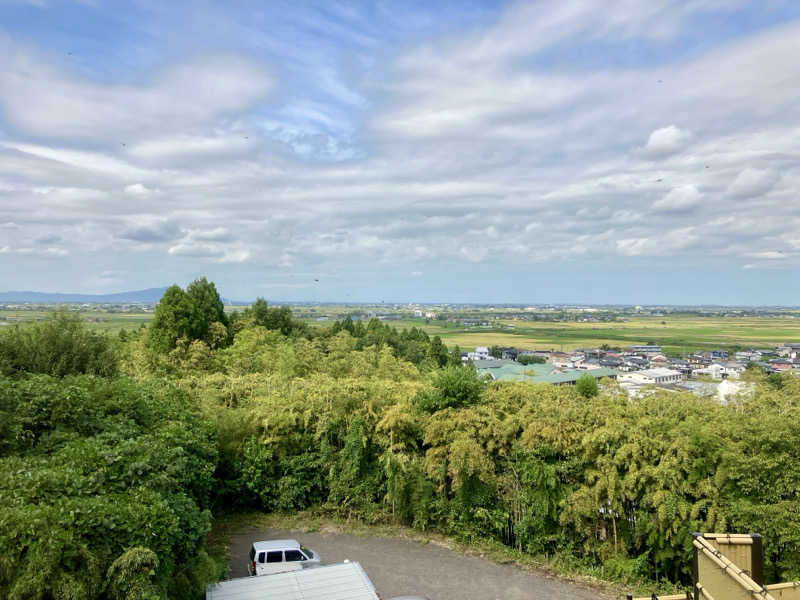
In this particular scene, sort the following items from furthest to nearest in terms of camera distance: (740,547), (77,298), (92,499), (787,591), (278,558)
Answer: (77,298) < (278,558) < (92,499) < (787,591) < (740,547)

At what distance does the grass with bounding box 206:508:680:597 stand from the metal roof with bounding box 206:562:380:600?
261cm

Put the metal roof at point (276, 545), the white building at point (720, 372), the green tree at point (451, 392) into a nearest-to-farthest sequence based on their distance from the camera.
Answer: the metal roof at point (276, 545), the green tree at point (451, 392), the white building at point (720, 372)

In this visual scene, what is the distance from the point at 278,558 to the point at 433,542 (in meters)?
3.15

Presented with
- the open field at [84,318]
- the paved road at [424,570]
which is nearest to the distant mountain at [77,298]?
the open field at [84,318]

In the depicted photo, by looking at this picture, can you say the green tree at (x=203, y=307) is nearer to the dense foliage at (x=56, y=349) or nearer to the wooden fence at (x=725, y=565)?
the dense foliage at (x=56, y=349)

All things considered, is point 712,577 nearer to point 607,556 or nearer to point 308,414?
point 607,556

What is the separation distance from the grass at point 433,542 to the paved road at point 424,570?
0.17m

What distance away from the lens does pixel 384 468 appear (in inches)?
417

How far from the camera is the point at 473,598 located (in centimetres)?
812

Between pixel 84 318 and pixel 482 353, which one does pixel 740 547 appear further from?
pixel 482 353

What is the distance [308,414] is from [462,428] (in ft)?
11.5

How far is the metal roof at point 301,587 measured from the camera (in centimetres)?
634

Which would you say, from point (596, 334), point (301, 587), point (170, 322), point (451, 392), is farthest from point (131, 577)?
point (596, 334)

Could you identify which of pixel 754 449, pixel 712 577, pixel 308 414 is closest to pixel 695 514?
pixel 754 449
